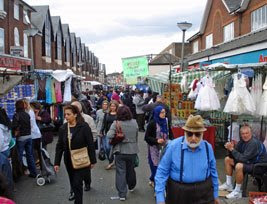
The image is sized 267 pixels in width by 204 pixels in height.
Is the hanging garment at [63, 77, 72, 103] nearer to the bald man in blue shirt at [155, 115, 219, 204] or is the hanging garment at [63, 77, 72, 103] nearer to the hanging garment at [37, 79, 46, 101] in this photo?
the hanging garment at [37, 79, 46, 101]

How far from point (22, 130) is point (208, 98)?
13.7 ft

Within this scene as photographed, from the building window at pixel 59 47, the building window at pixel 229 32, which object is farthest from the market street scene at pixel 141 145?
the building window at pixel 59 47

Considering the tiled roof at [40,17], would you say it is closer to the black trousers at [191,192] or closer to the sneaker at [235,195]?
the sneaker at [235,195]

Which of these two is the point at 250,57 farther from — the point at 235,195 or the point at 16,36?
the point at 16,36

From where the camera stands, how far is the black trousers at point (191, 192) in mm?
3879

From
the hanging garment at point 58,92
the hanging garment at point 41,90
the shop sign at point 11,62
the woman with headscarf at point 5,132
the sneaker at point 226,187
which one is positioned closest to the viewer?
the woman with headscarf at point 5,132

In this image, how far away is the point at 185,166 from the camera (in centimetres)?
387

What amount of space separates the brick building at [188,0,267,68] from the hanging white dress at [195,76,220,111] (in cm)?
682

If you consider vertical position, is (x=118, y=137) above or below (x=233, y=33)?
below

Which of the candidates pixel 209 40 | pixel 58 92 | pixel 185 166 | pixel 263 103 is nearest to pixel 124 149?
pixel 263 103

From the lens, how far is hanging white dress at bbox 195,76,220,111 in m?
8.76

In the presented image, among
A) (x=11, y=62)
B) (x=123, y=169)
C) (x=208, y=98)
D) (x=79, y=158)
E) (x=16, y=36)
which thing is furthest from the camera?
(x=16, y=36)

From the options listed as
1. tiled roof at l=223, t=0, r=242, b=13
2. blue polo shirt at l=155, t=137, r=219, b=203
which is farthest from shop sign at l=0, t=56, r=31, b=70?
tiled roof at l=223, t=0, r=242, b=13

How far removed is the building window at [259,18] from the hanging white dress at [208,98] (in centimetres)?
1373
